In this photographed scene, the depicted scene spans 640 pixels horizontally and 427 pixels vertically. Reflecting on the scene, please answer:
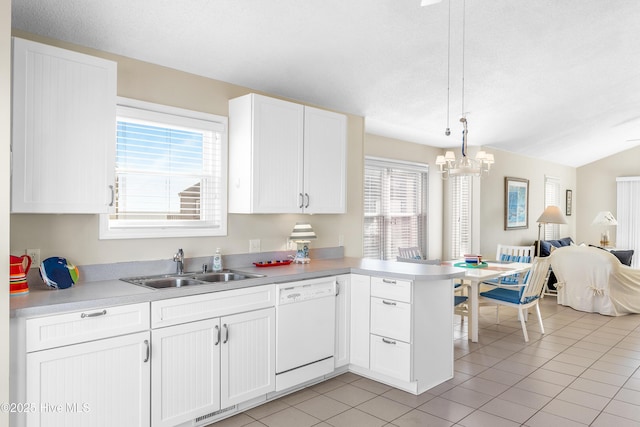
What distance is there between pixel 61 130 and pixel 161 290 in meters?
1.02

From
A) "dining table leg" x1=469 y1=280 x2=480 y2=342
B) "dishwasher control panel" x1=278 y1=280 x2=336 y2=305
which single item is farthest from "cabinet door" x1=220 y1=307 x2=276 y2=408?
"dining table leg" x1=469 y1=280 x2=480 y2=342

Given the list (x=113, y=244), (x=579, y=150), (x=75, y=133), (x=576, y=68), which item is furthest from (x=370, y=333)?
(x=579, y=150)

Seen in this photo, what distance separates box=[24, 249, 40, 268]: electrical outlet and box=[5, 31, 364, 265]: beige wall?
0.03 metres

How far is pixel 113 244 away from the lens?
292 centimetres

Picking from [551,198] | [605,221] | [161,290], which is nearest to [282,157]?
[161,290]

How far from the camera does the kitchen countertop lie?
2.13m

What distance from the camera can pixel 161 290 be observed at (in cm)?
251

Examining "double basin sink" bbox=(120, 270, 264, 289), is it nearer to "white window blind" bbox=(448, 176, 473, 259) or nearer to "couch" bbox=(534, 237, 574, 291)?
"white window blind" bbox=(448, 176, 473, 259)

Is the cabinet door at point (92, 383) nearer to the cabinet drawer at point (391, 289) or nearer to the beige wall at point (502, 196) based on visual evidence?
the cabinet drawer at point (391, 289)

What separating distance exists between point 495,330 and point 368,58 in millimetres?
3376

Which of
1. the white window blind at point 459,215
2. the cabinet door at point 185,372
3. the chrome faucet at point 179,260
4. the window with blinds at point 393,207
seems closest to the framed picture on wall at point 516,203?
the white window blind at point 459,215

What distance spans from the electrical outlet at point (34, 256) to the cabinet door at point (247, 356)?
1122mm

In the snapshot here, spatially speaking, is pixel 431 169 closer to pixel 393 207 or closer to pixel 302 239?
pixel 393 207

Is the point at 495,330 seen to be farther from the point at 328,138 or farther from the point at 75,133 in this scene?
the point at 75,133
